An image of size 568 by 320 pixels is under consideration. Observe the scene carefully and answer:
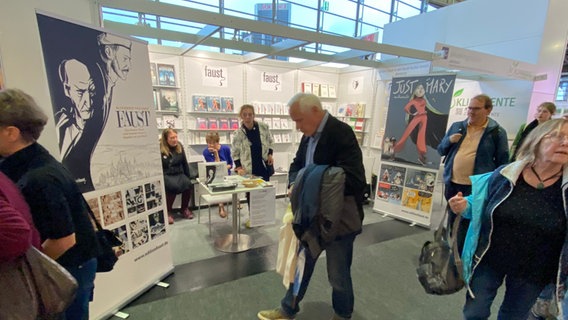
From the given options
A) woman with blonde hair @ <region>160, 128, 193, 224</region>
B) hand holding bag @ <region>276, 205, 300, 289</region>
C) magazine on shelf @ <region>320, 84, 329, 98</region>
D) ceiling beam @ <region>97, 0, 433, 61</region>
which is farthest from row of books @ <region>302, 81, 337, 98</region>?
hand holding bag @ <region>276, 205, 300, 289</region>

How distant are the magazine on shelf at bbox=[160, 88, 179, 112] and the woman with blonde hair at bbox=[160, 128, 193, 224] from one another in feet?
1.64

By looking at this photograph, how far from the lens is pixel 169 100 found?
408 centimetres

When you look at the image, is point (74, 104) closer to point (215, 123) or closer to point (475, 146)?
point (215, 123)

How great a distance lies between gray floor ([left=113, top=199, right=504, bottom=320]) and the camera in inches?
82.1

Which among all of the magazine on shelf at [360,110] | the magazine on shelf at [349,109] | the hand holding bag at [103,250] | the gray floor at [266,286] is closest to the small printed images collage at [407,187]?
the gray floor at [266,286]

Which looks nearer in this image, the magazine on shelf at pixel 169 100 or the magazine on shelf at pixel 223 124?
the magazine on shelf at pixel 169 100

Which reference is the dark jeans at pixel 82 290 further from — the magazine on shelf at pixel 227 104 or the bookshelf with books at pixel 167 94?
the magazine on shelf at pixel 227 104

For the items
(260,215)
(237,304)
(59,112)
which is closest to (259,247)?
(260,215)

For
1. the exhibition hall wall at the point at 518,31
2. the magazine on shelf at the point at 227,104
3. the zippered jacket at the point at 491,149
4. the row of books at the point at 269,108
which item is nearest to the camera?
the zippered jacket at the point at 491,149

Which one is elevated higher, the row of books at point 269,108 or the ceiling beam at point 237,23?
the ceiling beam at point 237,23

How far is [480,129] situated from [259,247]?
8.24 ft

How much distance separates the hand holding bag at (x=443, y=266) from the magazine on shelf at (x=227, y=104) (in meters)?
3.64

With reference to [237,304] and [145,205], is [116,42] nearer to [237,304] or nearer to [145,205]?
[145,205]

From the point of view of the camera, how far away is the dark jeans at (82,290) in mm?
1271
